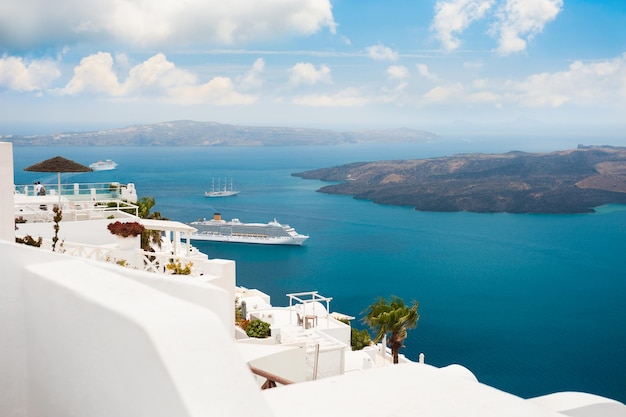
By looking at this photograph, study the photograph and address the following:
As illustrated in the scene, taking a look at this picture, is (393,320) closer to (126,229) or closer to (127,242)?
(127,242)

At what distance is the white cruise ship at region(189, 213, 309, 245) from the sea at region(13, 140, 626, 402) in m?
1.00

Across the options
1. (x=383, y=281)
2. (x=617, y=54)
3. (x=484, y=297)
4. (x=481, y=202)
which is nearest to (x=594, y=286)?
(x=484, y=297)

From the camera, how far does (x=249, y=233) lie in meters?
64.1

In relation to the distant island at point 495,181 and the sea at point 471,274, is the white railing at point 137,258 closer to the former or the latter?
the sea at point 471,274

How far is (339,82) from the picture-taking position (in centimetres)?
15525

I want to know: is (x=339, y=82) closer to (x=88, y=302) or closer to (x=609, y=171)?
(x=609, y=171)

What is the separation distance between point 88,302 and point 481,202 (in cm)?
9583

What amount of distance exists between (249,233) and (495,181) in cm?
6080

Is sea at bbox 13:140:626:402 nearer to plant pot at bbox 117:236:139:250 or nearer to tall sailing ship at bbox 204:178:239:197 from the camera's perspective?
tall sailing ship at bbox 204:178:239:197

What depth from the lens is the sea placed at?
33781 mm

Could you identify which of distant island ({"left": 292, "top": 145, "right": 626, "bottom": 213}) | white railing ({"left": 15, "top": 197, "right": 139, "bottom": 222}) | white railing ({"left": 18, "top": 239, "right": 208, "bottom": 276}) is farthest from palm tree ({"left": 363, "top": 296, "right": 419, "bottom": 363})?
distant island ({"left": 292, "top": 145, "right": 626, "bottom": 213})

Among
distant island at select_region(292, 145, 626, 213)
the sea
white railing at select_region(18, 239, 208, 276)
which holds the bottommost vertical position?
the sea

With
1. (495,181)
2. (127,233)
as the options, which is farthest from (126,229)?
(495,181)

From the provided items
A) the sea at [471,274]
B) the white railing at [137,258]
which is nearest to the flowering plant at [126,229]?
the white railing at [137,258]
